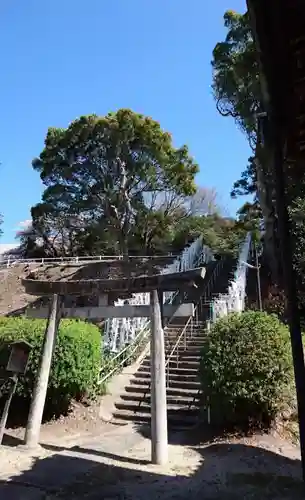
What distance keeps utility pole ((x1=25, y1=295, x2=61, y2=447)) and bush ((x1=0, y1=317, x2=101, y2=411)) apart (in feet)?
2.91

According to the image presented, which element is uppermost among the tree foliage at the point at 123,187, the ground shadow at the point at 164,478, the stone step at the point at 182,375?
the tree foliage at the point at 123,187

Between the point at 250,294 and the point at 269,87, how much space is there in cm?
1380

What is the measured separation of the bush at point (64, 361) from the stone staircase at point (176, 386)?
94 cm

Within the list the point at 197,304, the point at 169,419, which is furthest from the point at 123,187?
the point at 169,419

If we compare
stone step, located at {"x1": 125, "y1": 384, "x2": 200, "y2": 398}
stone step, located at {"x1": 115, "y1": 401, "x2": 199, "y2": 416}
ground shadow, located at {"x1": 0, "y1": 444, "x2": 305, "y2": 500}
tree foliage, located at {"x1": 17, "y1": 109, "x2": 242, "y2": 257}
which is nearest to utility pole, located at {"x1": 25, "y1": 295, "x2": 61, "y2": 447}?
ground shadow, located at {"x1": 0, "y1": 444, "x2": 305, "y2": 500}

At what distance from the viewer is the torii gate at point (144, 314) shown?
6748 mm

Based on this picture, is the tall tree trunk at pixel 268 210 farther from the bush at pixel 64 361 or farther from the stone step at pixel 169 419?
the bush at pixel 64 361

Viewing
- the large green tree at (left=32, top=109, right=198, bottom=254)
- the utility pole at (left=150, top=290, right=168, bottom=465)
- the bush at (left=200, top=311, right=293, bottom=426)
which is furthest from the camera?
the large green tree at (left=32, top=109, right=198, bottom=254)

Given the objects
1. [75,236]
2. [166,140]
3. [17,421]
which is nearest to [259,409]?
[17,421]

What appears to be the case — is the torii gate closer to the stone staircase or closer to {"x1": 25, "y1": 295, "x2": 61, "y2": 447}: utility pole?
{"x1": 25, "y1": 295, "x2": 61, "y2": 447}: utility pole

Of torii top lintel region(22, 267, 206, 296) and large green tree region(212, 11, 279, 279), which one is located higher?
large green tree region(212, 11, 279, 279)

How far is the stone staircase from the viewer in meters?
8.89

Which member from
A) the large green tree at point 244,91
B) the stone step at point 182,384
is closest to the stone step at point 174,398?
the stone step at point 182,384

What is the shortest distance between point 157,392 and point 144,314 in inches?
54.3
